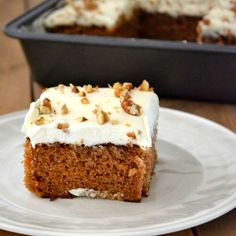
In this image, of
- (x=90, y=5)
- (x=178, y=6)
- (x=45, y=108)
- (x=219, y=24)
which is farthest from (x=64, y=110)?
Result: (x=178, y=6)

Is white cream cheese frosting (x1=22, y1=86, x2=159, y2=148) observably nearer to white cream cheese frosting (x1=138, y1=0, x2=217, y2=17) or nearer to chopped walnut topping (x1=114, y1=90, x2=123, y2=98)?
chopped walnut topping (x1=114, y1=90, x2=123, y2=98)

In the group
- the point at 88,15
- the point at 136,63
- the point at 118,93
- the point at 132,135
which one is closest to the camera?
the point at 132,135

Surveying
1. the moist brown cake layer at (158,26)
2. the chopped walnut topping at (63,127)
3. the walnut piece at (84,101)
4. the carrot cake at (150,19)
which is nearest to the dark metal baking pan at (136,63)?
the carrot cake at (150,19)

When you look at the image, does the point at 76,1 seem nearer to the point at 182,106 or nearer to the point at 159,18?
the point at 159,18

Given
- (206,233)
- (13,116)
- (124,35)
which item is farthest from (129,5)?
(206,233)

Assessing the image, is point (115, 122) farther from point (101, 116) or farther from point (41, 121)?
point (41, 121)

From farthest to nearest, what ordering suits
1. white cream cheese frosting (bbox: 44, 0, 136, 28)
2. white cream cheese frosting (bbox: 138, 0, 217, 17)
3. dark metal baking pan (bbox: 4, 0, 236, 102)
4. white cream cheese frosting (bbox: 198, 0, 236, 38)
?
white cream cheese frosting (bbox: 138, 0, 217, 17)
white cream cheese frosting (bbox: 44, 0, 136, 28)
white cream cheese frosting (bbox: 198, 0, 236, 38)
dark metal baking pan (bbox: 4, 0, 236, 102)

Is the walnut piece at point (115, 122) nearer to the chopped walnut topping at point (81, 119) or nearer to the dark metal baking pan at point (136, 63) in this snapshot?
the chopped walnut topping at point (81, 119)

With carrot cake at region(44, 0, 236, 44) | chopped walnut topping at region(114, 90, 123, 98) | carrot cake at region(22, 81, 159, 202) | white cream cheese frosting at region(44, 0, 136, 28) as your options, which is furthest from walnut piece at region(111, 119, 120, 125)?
white cream cheese frosting at region(44, 0, 136, 28)
